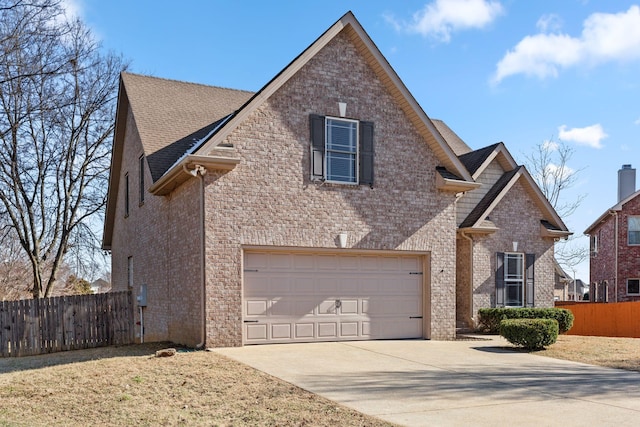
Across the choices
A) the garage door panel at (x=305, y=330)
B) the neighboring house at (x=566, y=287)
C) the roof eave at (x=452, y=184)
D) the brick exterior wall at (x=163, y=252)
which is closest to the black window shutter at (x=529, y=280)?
the roof eave at (x=452, y=184)

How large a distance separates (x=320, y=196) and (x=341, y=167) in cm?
101

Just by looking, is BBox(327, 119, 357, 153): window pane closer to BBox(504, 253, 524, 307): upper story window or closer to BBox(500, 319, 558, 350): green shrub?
BBox(500, 319, 558, 350): green shrub

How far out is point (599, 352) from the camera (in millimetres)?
14797

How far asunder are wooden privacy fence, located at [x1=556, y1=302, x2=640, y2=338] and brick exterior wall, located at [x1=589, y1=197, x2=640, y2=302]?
313 inches

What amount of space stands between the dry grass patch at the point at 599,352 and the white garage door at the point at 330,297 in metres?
3.60

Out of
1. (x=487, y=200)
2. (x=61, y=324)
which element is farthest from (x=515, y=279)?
(x=61, y=324)

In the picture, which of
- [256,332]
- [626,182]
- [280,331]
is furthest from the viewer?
[626,182]

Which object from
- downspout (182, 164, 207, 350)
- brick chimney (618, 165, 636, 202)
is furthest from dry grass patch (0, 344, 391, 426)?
brick chimney (618, 165, 636, 202)

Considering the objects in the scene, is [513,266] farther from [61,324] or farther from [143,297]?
[61,324]

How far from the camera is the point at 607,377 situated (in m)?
11.2

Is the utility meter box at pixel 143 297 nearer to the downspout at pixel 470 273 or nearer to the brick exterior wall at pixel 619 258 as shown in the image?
the downspout at pixel 470 273

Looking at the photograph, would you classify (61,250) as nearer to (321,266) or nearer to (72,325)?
(72,325)

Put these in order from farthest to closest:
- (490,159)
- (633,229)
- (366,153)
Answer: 1. (633,229)
2. (490,159)
3. (366,153)

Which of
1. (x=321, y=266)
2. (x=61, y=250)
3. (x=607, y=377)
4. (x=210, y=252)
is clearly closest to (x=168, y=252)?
(x=210, y=252)
